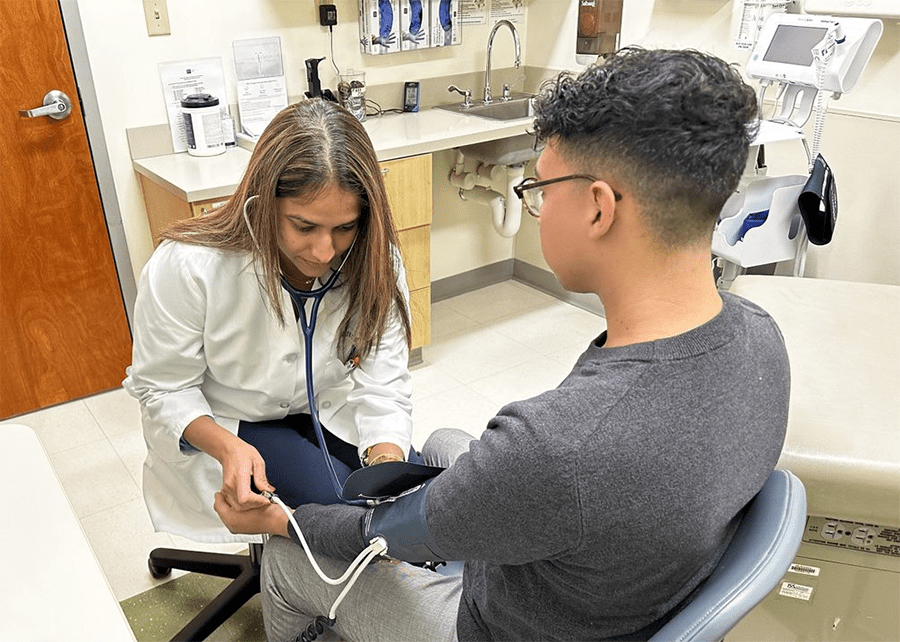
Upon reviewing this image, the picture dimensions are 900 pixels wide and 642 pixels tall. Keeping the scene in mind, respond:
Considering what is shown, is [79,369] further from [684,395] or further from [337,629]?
[684,395]

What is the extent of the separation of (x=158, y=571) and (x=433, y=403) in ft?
3.42

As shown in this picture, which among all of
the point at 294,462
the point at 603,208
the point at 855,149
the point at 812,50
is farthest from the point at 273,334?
the point at 855,149

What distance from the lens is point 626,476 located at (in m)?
0.71

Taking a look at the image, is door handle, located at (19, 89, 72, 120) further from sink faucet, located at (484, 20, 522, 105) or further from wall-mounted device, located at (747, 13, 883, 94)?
wall-mounted device, located at (747, 13, 883, 94)

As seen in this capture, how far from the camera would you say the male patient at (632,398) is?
0.72m

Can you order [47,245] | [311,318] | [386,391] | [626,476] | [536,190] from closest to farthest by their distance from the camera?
[626,476] < [536,190] < [311,318] < [386,391] < [47,245]

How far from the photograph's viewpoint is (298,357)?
1373 mm

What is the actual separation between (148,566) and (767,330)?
1.59m

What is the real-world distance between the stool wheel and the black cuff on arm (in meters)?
0.87

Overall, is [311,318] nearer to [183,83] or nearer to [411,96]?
[183,83]

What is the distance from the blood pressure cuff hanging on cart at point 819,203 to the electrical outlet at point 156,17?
1.94 m

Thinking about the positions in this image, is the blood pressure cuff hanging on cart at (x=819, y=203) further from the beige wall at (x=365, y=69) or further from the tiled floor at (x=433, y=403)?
the tiled floor at (x=433, y=403)

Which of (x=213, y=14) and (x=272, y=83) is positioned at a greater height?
(x=213, y=14)

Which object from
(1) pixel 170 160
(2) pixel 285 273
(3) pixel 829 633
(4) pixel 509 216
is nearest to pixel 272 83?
(1) pixel 170 160
